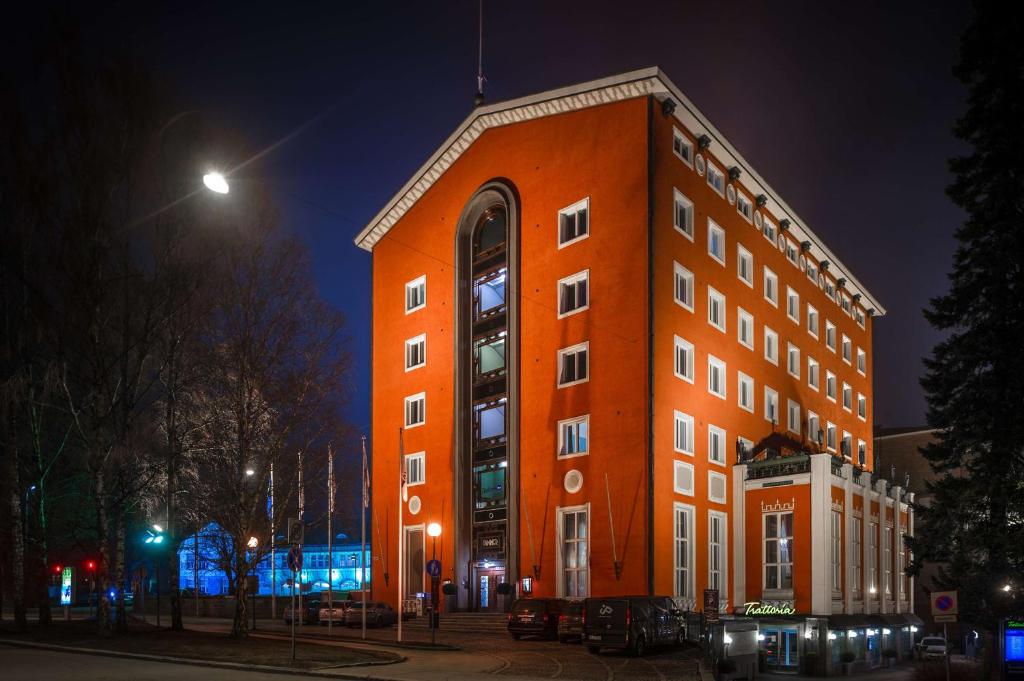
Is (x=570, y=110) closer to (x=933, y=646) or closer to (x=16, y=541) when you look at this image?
(x=16, y=541)

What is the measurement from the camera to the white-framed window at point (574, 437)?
43.0 meters

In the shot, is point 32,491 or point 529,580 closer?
point 32,491

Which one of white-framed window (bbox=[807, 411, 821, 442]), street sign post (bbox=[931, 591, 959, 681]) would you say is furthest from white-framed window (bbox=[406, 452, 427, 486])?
street sign post (bbox=[931, 591, 959, 681])

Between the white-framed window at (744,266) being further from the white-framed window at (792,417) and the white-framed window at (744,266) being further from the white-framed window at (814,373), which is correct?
the white-framed window at (814,373)

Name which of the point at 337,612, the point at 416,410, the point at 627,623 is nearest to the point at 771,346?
the point at 416,410

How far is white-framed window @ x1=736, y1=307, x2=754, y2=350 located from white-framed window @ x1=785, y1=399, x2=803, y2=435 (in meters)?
6.96

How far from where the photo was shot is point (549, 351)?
45312 mm

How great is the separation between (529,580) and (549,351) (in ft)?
34.3

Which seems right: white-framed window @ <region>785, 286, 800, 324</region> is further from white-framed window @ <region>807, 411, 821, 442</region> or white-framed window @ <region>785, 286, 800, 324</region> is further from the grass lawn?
the grass lawn

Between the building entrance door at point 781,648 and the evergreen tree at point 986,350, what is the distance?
1044cm

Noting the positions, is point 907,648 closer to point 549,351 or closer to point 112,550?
point 549,351

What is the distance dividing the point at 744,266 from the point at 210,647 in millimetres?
34111

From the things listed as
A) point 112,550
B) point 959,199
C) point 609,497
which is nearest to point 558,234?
point 609,497

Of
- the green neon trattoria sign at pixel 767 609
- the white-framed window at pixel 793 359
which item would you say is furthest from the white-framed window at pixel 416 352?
the green neon trattoria sign at pixel 767 609
